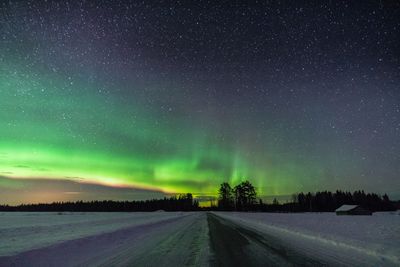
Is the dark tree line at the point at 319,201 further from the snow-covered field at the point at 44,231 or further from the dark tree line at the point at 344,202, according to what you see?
the snow-covered field at the point at 44,231

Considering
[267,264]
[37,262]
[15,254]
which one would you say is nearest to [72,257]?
[37,262]

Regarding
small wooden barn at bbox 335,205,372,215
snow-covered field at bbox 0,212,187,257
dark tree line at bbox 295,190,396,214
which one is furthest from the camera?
dark tree line at bbox 295,190,396,214

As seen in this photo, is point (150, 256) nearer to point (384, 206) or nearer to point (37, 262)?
point (37, 262)

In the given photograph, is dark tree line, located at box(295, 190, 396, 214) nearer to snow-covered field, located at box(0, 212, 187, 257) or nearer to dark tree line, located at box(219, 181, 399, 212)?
dark tree line, located at box(219, 181, 399, 212)

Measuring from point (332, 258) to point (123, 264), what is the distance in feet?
19.2

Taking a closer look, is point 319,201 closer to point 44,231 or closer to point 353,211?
point 353,211

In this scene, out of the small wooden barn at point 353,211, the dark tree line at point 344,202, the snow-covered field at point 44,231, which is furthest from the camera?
the dark tree line at point 344,202

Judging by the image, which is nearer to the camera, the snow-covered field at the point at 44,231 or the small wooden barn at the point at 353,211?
the snow-covered field at the point at 44,231

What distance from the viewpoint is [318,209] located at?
122125 mm

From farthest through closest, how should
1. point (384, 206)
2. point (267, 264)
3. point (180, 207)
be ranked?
point (180, 207) → point (384, 206) → point (267, 264)

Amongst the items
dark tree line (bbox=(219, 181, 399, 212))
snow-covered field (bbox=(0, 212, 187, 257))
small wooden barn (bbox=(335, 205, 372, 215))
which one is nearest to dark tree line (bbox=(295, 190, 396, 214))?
dark tree line (bbox=(219, 181, 399, 212))

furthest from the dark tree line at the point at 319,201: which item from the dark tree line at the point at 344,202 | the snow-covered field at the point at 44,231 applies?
the snow-covered field at the point at 44,231

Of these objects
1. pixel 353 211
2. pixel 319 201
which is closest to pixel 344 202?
pixel 319 201

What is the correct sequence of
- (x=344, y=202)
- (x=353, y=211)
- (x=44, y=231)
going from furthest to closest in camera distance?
(x=344, y=202)
(x=353, y=211)
(x=44, y=231)
